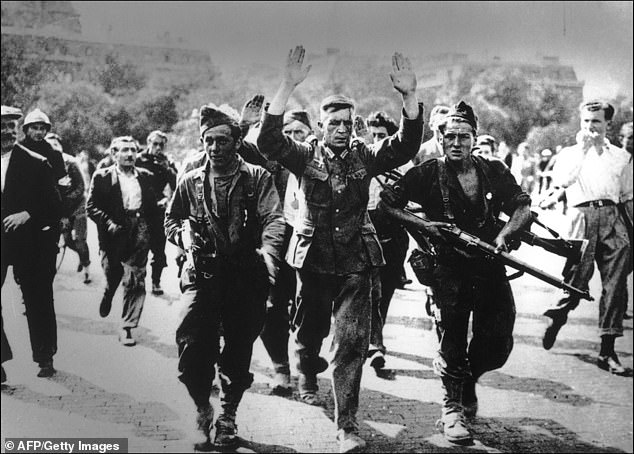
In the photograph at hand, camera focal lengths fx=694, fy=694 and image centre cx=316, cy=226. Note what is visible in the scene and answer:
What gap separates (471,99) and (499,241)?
119 cm

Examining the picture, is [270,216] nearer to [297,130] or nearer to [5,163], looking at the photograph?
[297,130]

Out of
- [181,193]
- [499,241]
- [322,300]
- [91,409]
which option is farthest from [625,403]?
[91,409]

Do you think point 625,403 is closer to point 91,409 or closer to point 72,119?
point 91,409

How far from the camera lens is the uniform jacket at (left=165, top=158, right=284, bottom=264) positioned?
4832 millimetres

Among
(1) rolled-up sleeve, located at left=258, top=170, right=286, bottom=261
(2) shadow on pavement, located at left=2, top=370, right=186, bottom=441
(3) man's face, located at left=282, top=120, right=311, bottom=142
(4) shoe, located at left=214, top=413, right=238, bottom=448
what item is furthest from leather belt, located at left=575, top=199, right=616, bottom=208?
(2) shadow on pavement, located at left=2, top=370, right=186, bottom=441

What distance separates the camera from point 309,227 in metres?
4.78

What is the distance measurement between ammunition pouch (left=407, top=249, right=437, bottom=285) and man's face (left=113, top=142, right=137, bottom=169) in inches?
88.6

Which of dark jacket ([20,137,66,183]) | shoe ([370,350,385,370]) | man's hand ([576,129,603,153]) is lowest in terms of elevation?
shoe ([370,350,385,370])

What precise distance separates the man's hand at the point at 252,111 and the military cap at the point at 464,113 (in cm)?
135

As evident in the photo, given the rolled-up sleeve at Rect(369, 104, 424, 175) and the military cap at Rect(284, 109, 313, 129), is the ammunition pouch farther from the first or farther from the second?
the military cap at Rect(284, 109, 313, 129)

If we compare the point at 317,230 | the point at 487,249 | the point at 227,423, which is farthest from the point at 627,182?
the point at 227,423

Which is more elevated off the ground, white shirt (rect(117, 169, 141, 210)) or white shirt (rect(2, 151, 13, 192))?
white shirt (rect(2, 151, 13, 192))

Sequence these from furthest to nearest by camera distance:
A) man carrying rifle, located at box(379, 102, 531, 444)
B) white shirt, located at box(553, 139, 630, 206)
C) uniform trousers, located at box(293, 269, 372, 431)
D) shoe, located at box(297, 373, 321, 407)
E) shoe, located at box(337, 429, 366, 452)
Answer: white shirt, located at box(553, 139, 630, 206) → shoe, located at box(297, 373, 321, 407) → man carrying rifle, located at box(379, 102, 531, 444) → shoe, located at box(337, 429, 366, 452) → uniform trousers, located at box(293, 269, 372, 431)

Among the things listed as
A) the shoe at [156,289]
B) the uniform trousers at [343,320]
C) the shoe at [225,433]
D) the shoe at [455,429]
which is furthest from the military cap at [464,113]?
the shoe at [225,433]
